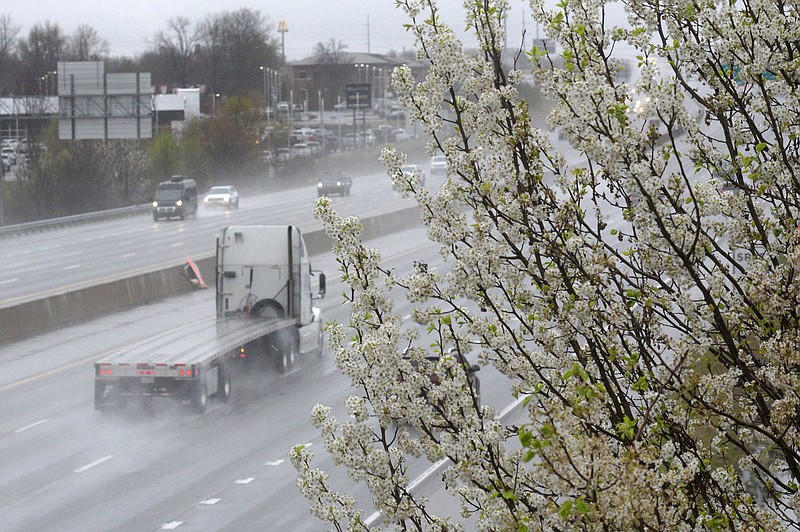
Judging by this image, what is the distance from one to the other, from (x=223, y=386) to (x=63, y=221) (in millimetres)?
40840

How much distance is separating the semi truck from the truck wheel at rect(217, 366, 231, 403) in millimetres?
19

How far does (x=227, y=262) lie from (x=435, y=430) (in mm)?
21752

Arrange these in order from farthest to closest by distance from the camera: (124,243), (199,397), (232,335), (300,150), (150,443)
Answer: (300,150), (124,243), (232,335), (199,397), (150,443)

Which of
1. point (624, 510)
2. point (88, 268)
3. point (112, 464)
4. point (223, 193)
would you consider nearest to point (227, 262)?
point (112, 464)

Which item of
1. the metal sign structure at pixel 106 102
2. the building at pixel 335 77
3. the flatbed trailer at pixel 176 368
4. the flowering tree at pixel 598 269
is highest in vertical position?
the building at pixel 335 77

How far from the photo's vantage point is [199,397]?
2250 cm

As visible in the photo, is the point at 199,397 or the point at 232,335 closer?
the point at 199,397

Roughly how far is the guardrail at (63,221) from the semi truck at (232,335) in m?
30.1

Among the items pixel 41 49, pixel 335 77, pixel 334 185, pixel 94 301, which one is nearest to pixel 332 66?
pixel 335 77

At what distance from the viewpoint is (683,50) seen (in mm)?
6129

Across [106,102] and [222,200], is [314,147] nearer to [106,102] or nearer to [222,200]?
[222,200]

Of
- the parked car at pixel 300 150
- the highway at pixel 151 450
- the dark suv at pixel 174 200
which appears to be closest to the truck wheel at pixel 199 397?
the highway at pixel 151 450

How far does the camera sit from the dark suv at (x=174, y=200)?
6419cm

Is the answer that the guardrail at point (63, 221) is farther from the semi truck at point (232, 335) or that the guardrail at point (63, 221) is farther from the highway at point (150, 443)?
the semi truck at point (232, 335)
